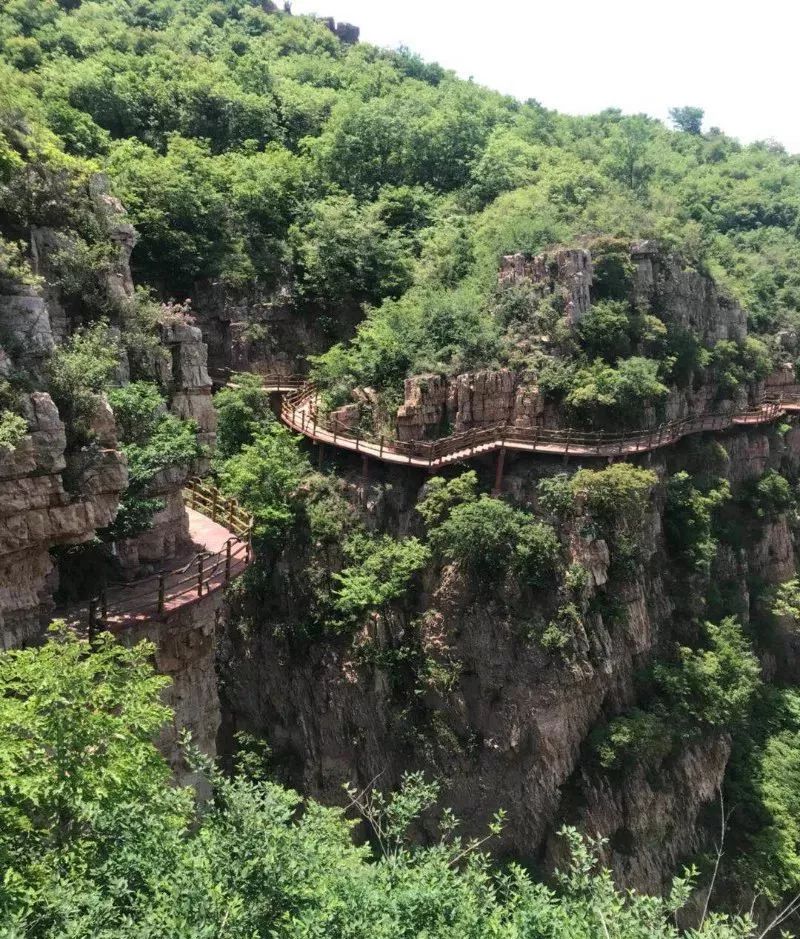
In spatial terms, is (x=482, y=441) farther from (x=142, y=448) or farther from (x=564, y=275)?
(x=142, y=448)

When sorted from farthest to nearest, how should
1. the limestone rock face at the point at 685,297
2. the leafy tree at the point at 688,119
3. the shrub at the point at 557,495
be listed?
the leafy tree at the point at 688,119 < the limestone rock face at the point at 685,297 < the shrub at the point at 557,495

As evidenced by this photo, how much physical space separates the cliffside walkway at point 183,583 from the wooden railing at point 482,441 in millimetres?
6747

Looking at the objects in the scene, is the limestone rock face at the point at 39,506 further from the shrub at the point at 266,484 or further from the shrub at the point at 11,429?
the shrub at the point at 266,484

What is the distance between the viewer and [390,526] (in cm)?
2355

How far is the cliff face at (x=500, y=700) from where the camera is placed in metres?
20.6

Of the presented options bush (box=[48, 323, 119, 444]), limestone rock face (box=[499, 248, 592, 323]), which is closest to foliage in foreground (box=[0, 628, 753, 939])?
bush (box=[48, 323, 119, 444])

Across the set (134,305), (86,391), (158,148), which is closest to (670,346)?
(134,305)

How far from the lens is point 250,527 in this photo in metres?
17.8

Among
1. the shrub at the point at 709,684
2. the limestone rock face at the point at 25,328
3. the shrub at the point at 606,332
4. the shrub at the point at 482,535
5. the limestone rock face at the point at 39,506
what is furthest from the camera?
the shrub at the point at 606,332

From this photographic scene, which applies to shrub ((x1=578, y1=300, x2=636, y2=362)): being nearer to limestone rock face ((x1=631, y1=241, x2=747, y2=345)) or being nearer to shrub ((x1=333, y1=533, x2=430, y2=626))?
limestone rock face ((x1=631, y1=241, x2=747, y2=345))

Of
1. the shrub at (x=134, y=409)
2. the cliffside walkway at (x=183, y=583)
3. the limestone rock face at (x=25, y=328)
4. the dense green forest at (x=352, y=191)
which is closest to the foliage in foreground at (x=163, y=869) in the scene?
the cliffside walkway at (x=183, y=583)

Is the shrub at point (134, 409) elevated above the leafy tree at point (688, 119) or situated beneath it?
situated beneath

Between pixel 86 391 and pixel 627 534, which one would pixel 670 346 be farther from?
pixel 86 391

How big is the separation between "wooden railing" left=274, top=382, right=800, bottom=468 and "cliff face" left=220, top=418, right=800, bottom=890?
94 cm
